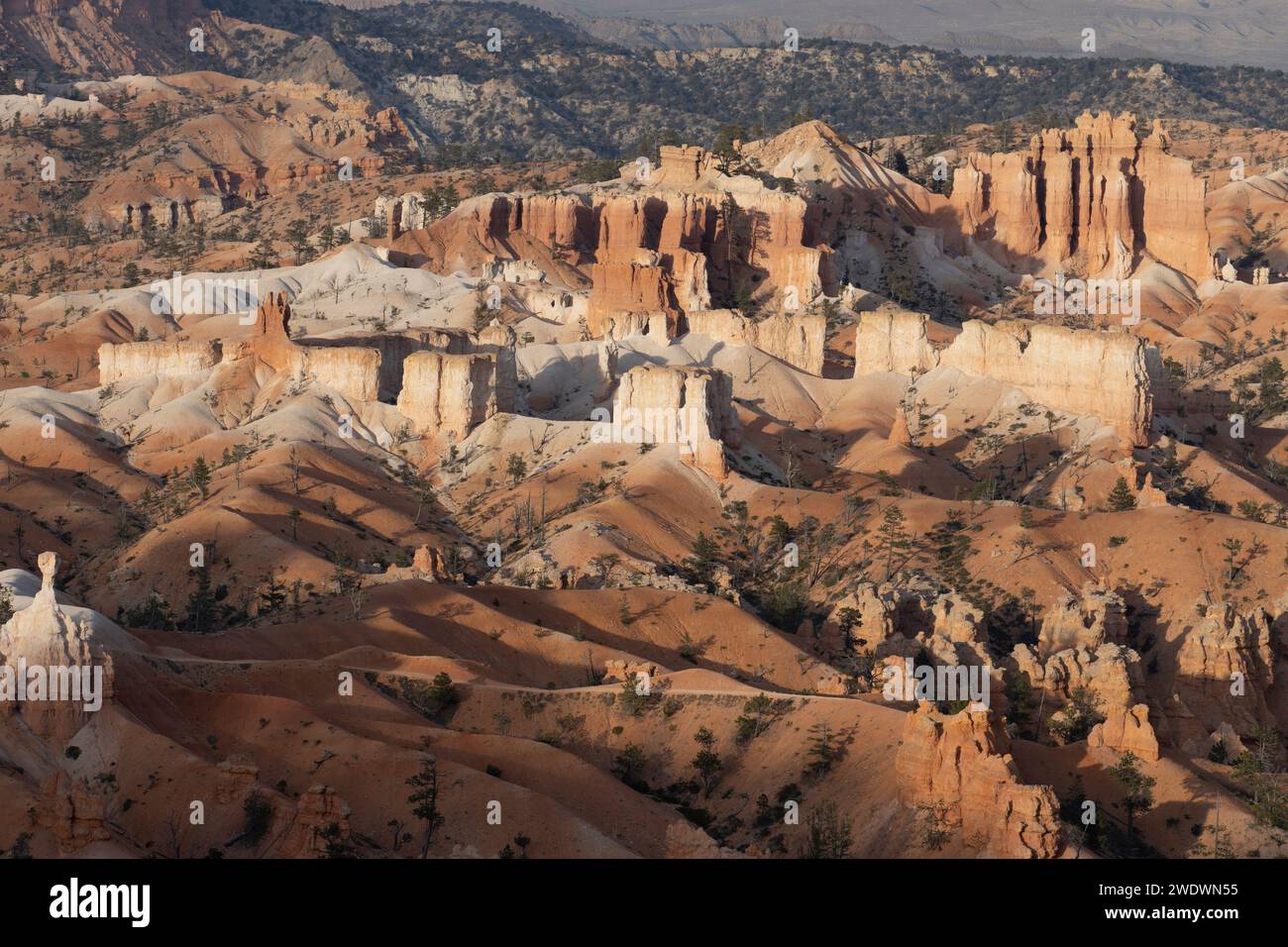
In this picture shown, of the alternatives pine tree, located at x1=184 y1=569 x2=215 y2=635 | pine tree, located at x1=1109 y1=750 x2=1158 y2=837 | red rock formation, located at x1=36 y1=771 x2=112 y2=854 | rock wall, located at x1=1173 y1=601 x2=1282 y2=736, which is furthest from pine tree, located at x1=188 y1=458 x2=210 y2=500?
pine tree, located at x1=1109 y1=750 x2=1158 y2=837

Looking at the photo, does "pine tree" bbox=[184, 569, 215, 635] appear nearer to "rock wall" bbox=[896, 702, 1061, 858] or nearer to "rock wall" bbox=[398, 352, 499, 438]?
"rock wall" bbox=[398, 352, 499, 438]

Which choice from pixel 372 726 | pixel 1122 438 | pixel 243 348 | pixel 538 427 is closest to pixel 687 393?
pixel 538 427

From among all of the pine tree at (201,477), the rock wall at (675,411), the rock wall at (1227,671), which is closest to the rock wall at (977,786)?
the rock wall at (1227,671)

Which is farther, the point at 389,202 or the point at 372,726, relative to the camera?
the point at 389,202

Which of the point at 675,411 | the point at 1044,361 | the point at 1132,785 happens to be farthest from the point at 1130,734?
the point at 1044,361

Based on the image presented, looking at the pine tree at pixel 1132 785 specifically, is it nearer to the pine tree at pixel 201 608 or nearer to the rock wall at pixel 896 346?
the pine tree at pixel 201 608
